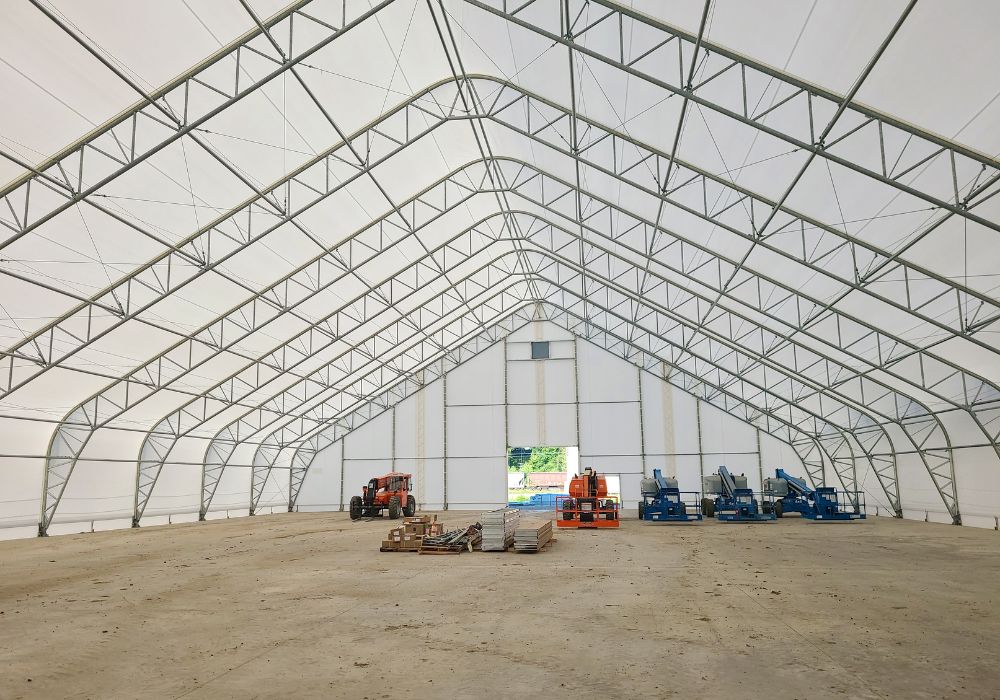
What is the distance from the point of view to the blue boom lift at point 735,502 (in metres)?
29.8

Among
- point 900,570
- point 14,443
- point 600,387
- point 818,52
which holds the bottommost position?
point 900,570

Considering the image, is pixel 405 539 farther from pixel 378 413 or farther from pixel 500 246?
pixel 378 413

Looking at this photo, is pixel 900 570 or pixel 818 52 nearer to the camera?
pixel 818 52

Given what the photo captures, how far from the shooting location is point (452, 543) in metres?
19.3

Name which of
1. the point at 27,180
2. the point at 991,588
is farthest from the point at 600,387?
the point at 27,180

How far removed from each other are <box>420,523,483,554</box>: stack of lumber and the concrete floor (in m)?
0.90

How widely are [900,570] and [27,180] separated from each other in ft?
71.6

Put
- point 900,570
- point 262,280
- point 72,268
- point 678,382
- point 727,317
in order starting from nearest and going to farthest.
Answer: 1. point 900,570
2. point 72,268
3. point 262,280
4. point 727,317
5. point 678,382

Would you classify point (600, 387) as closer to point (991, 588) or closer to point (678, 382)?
point (678, 382)

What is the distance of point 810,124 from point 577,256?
16.6 m

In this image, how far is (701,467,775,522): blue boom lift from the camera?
29.8m

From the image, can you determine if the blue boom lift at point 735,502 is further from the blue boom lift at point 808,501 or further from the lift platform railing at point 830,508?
the lift platform railing at point 830,508

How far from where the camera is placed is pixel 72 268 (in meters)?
18.3

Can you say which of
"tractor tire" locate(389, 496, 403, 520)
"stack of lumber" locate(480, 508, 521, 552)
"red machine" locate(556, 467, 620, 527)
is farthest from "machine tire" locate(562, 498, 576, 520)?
"tractor tire" locate(389, 496, 403, 520)
